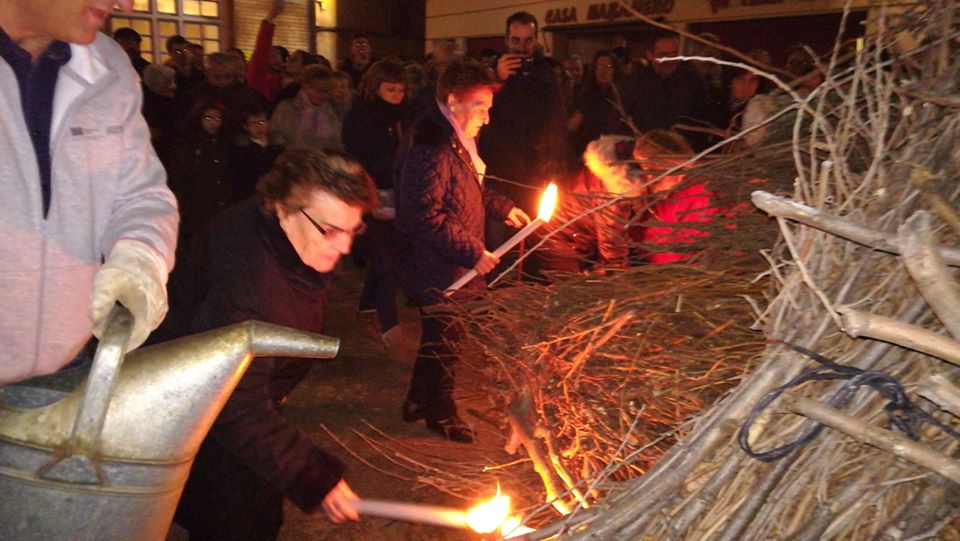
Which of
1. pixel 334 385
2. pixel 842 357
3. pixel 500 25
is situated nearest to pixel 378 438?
pixel 334 385

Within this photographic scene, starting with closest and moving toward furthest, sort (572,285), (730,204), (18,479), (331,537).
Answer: (18,479), (572,285), (730,204), (331,537)

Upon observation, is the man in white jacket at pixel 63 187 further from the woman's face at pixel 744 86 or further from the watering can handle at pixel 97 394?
the woman's face at pixel 744 86

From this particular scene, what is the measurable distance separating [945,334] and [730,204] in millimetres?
1594

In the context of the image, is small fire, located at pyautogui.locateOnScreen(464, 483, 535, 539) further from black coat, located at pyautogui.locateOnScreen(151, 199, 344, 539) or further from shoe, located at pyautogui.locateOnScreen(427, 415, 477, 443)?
shoe, located at pyautogui.locateOnScreen(427, 415, 477, 443)

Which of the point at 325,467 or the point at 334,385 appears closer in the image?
the point at 325,467

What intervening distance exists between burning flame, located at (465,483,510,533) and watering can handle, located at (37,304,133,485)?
3.19 feet

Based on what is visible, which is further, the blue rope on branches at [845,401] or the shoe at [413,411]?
the shoe at [413,411]

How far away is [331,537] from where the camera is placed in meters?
3.72

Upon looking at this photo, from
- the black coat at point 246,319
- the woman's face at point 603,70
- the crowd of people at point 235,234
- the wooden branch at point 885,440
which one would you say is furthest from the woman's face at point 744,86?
the wooden branch at point 885,440

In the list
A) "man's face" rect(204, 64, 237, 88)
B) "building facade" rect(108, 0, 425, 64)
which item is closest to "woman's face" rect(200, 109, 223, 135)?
"man's face" rect(204, 64, 237, 88)

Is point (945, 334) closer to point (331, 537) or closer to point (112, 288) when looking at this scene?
point (112, 288)

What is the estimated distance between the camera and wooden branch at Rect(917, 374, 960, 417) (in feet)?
4.15

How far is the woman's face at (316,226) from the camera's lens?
2.57 m

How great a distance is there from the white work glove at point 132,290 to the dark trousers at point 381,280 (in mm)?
3580
